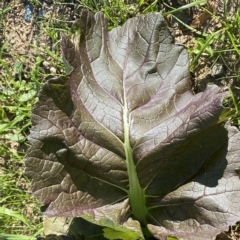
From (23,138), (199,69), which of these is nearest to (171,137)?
(199,69)

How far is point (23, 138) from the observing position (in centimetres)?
278

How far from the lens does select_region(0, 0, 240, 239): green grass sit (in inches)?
104

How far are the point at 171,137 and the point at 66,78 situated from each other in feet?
1.38

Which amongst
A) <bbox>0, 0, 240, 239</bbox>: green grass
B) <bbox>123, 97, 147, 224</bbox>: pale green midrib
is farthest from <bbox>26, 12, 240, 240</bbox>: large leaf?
<bbox>0, 0, 240, 239</bbox>: green grass

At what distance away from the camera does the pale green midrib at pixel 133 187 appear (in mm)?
2174

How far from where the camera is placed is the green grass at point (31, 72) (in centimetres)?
264

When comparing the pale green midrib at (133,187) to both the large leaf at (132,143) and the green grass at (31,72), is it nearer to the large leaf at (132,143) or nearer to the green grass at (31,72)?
the large leaf at (132,143)

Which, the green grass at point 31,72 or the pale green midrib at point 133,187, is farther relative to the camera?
the green grass at point 31,72

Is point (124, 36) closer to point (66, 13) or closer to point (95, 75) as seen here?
point (95, 75)

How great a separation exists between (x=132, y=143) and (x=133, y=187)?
0.57 ft

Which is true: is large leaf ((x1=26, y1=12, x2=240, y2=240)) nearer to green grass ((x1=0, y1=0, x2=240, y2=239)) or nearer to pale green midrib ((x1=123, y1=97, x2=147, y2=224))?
pale green midrib ((x1=123, y1=97, x2=147, y2=224))

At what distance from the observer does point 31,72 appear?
280 centimetres

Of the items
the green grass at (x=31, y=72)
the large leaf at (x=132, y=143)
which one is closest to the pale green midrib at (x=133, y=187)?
the large leaf at (x=132, y=143)

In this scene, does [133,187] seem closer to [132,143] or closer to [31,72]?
[132,143]
